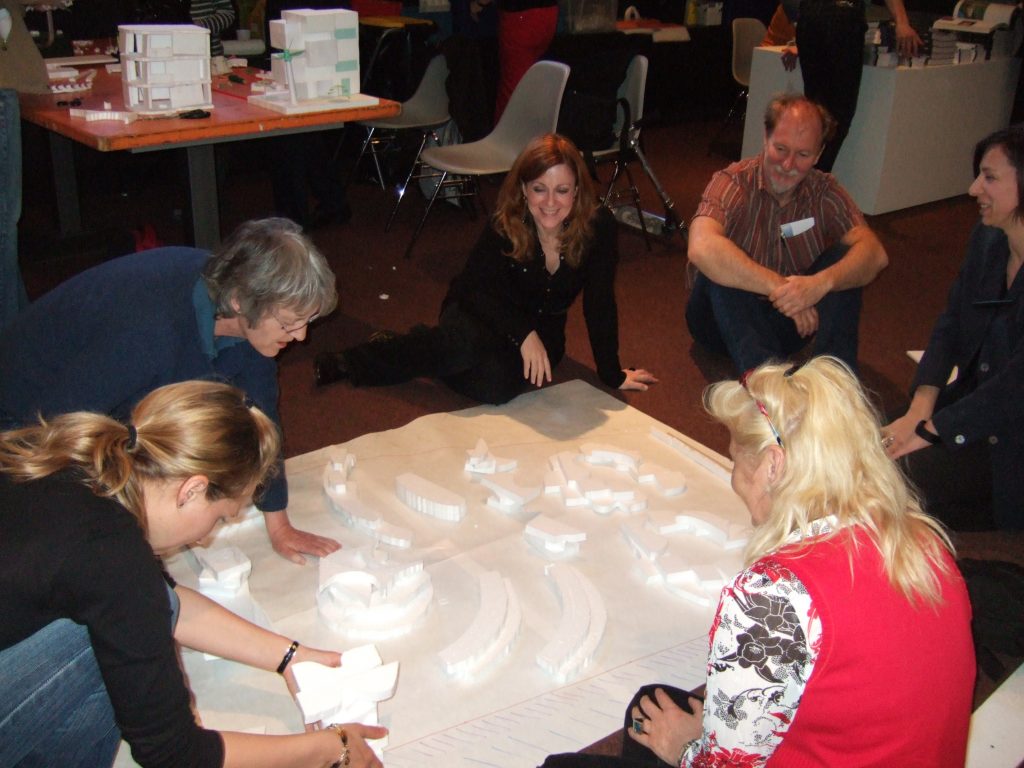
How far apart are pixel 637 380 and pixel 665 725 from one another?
6.62 feet

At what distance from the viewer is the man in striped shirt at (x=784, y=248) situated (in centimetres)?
352

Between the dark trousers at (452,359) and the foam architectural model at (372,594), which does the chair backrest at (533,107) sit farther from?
the foam architectural model at (372,594)

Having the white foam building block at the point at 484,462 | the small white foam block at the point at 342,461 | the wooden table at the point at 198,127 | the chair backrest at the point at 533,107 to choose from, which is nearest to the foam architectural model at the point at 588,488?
the white foam building block at the point at 484,462

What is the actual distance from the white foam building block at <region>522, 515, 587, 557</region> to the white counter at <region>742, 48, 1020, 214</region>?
416 centimetres

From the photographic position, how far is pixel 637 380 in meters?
3.74

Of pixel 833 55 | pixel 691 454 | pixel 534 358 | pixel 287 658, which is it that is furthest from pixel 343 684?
pixel 833 55

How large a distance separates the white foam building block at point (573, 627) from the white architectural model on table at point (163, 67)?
245 centimetres

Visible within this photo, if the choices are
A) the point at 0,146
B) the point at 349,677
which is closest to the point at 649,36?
the point at 0,146

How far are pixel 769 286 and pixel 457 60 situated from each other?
2.88 m

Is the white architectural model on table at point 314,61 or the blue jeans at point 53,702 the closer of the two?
the blue jeans at point 53,702

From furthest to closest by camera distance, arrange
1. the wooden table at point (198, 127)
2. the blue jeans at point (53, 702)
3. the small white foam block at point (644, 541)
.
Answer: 1. the wooden table at point (198, 127)
2. the small white foam block at point (644, 541)
3. the blue jeans at point (53, 702)

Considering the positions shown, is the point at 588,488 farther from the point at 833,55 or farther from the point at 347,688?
the point at 833,55

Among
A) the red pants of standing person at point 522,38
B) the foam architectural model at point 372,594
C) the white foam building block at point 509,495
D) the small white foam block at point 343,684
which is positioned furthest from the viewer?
the red pants of standing person at point 522,38

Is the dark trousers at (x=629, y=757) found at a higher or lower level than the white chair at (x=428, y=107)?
lower
